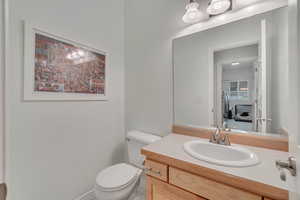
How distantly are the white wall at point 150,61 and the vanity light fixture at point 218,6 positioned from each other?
0.99ft

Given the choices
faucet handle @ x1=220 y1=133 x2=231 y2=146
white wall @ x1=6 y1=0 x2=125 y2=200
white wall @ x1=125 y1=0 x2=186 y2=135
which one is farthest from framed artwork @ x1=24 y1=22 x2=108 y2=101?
faucet handle @ x1=220 y1=133 x2=231 y2=146

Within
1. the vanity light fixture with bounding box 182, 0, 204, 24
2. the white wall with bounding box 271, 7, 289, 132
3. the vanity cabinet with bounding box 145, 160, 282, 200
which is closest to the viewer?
the vanity cabinet with bounding box 145, 160, 282, 200

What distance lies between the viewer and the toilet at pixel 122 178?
1128 mm

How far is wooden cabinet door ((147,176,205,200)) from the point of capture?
0.83 meters

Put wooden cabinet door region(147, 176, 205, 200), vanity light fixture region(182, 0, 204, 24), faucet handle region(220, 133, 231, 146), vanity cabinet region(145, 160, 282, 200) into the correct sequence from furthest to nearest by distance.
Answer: vanity light fixture region(182, 0, 204, 24) → faucet handle region(220, 133, 231, 146) → wooden cabinet door region(147, 176, 205, 200) → vanity cabinet region(145, 160, 282, 200)

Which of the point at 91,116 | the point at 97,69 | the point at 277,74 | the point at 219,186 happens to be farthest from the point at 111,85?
the point at 277,74

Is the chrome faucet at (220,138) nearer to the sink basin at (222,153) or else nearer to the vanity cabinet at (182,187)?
the sink basin at (222,153)

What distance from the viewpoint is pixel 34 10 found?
115cm

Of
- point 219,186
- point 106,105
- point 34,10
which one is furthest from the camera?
point 106,105

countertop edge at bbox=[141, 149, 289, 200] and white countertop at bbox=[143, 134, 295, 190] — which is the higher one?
white countertop at bbox=[143, 134, 295, 190]

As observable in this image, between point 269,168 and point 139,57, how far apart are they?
1.60 metres

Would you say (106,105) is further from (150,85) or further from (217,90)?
(217,90)

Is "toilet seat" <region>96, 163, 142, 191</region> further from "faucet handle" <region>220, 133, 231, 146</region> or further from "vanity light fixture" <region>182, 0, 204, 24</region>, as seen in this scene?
"vanity light fixture" <region>182, 0, 204, 24</region>

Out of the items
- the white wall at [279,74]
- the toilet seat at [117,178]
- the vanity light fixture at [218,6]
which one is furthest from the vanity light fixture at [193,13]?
the toilet seat at [117,178]
